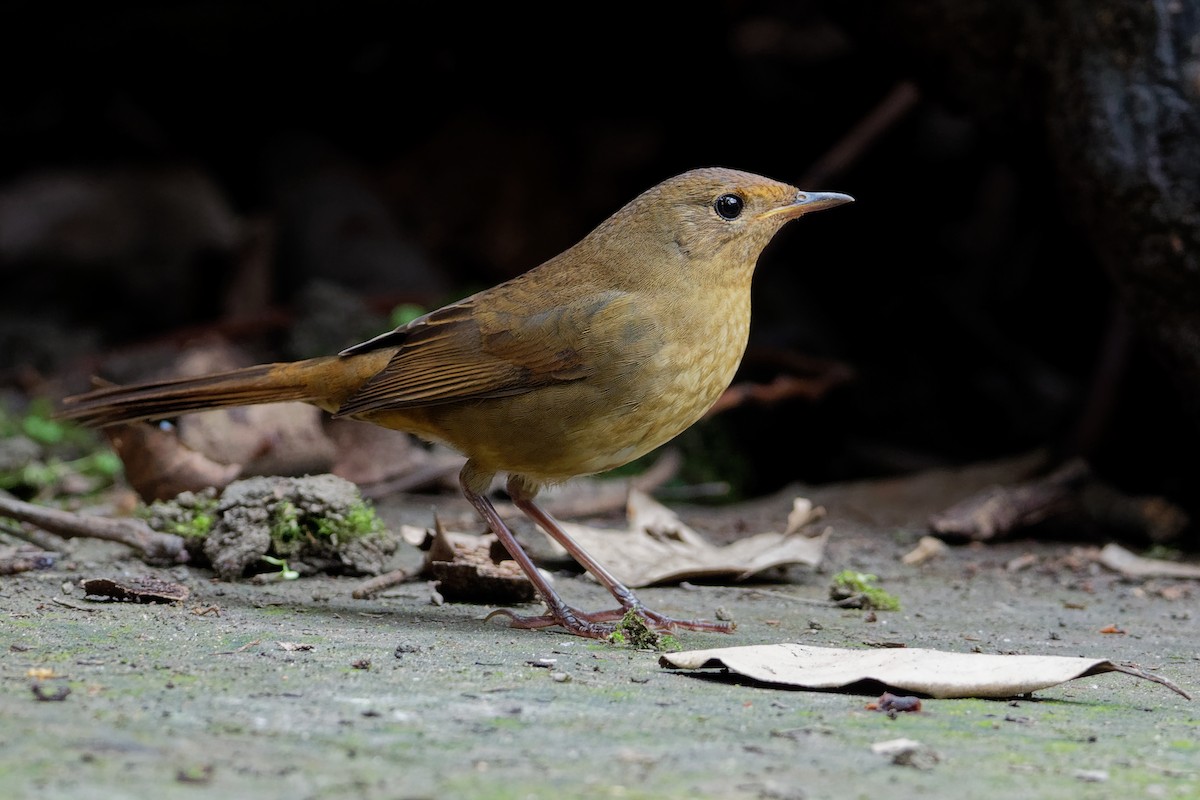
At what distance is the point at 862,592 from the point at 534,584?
3.72 feet

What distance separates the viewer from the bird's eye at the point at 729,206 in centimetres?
450

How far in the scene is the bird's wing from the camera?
4.18m

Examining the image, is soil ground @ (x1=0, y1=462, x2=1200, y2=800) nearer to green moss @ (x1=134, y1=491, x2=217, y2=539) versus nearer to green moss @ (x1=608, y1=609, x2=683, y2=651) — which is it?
green moss @ (x1=608, y1=609, x2=683, y2=651)

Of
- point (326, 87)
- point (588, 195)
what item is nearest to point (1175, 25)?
point (588, 195)

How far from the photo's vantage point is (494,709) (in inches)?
102

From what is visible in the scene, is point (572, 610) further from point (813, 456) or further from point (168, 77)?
point (168, 77)

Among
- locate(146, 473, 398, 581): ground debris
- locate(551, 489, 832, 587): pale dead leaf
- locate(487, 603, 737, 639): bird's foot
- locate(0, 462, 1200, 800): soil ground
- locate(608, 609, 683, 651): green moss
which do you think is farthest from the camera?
locate(551, 489, 832, 587): pale dead leaf

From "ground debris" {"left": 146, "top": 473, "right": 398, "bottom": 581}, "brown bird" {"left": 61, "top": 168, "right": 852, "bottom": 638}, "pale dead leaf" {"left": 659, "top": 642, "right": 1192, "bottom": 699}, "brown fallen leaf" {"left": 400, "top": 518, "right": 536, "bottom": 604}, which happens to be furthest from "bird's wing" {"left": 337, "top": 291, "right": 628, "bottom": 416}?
"pale dead leaf" {"left": 659, "top": 642, "right": 1192, "bottom": 699}

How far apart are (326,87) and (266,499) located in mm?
5672

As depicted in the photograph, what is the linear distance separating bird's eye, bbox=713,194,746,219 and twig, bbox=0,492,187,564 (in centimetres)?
220

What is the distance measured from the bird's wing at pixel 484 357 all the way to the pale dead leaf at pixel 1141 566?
2.48 meters

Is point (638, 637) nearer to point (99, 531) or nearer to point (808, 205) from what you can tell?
point (808, 205)

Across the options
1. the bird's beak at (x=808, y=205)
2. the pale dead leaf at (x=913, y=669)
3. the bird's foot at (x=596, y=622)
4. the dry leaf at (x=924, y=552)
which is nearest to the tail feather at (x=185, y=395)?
the bird's foot at (x=596, y=622)

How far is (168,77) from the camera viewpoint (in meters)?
8.85
